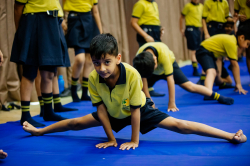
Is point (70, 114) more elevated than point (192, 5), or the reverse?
point (192, 5)

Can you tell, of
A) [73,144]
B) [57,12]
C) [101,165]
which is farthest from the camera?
[57,12]

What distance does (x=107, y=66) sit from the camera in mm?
1244

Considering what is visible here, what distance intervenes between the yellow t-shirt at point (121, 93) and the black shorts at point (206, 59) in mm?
1653

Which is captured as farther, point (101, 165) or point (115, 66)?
point (115, 66)

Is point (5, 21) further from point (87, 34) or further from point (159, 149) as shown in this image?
point (159, 149)

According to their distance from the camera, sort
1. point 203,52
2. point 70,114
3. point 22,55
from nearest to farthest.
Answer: point 22,55 < point 70,114 < point 203,52

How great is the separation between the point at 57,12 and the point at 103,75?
3.12 ft

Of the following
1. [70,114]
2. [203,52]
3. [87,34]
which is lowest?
[70,114]

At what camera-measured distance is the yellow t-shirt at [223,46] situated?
2.73 metres

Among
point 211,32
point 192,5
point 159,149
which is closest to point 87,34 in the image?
point 159,149

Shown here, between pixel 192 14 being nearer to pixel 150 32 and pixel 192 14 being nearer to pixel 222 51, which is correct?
pixel 150 32

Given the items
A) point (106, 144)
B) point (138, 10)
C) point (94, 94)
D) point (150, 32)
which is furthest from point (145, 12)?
point (106, 144)

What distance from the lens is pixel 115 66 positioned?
1.34 metres

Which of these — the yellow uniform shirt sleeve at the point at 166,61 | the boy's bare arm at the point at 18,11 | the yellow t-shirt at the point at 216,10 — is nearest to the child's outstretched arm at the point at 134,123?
the yellow uniform shirt sleeve at the point at 166,61
